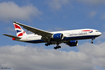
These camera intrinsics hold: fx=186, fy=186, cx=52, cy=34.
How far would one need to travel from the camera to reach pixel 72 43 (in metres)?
57.0

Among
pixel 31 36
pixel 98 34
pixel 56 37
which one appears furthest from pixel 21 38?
pixel 98 34

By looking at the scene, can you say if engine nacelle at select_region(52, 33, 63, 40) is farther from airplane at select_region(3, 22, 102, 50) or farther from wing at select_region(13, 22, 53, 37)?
wing at select_region(13, 22, 53, 37)

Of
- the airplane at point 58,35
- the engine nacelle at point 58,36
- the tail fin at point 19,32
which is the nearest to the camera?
the airplane at point 58,35

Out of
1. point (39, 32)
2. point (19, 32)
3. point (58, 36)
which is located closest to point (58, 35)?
point (58, 36)

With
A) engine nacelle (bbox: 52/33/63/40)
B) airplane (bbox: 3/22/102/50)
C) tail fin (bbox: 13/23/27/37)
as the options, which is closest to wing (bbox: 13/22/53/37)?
airplane (bbox: 3/22/102/50)

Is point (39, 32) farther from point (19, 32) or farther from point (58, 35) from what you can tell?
point (19, 32)

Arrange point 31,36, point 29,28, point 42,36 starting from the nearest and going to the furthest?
point 29,28 → point 42,36 → point 31,36

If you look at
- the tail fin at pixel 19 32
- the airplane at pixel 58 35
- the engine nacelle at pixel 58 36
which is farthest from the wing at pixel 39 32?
the tail fin at pixel 19 32

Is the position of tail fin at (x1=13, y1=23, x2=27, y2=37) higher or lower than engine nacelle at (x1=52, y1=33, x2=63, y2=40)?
higher

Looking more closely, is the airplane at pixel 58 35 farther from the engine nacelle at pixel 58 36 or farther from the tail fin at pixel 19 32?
the tail fin at pixel 19 32

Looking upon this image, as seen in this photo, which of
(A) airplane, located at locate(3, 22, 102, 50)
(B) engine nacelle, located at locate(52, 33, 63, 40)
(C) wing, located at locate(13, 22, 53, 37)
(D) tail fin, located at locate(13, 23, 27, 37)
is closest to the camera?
(C) wing, located at locate(13, 22, 53, 37)

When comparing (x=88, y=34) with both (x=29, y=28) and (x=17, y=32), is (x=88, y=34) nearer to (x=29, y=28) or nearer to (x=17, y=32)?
(x=29, y=28)

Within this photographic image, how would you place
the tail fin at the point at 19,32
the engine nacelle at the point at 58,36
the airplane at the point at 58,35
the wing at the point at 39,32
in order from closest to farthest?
the wing at the point at 39,32
the airplane at the point at 58,35
the engine nacelle at the point at 58,36
the tail fin at the point at 19,32

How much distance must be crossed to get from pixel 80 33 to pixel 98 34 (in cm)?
472
